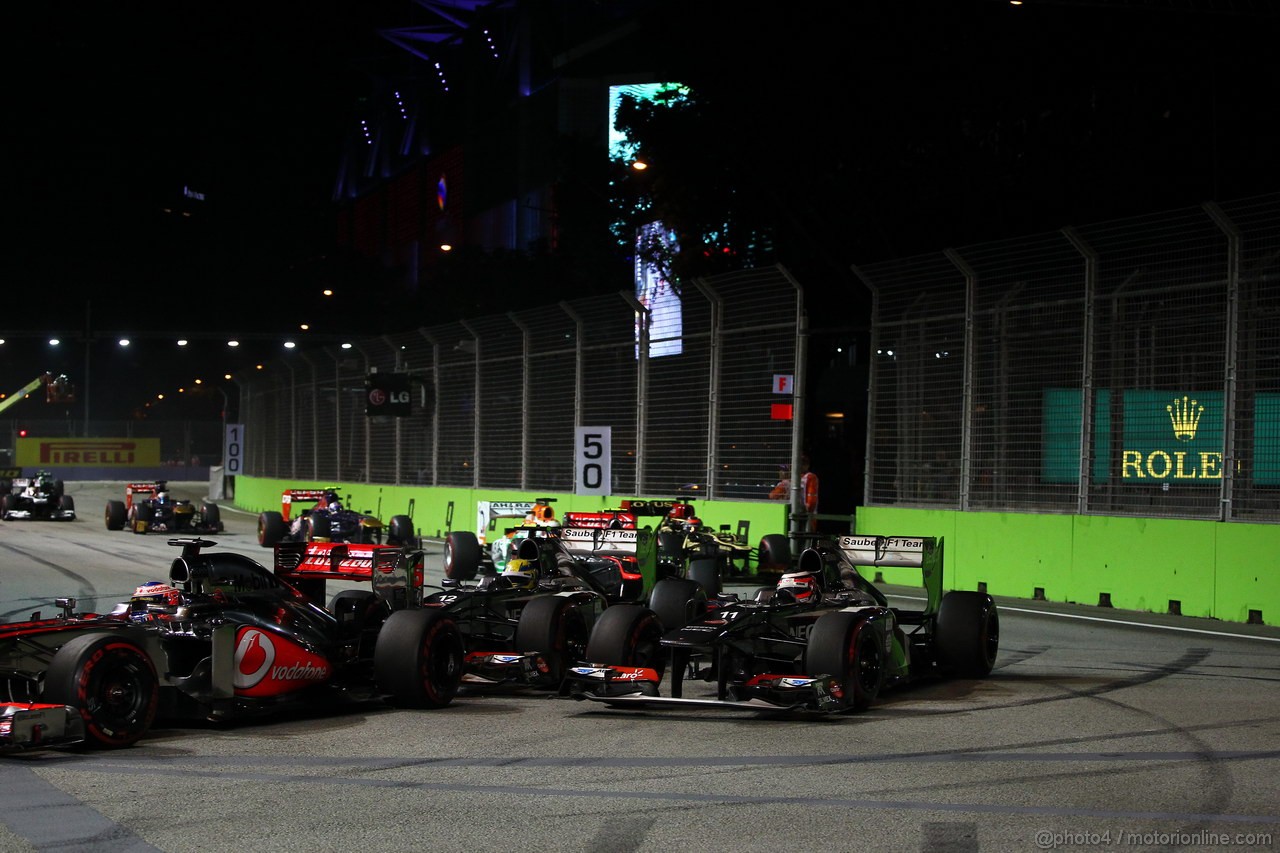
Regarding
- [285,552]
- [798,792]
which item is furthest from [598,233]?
[798,792]

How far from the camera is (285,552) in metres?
10.6

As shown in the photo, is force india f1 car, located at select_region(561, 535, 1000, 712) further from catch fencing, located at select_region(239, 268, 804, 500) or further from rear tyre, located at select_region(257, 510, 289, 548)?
rear tyre, located at select_region(257, 510, 289, 548)

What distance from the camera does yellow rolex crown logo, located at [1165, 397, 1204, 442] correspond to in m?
16.1

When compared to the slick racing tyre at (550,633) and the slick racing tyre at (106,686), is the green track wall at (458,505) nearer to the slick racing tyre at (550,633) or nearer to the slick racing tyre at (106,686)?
the slick racing tyre at (550,633)

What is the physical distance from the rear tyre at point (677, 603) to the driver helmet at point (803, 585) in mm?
1446

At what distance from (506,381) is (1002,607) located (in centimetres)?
1438

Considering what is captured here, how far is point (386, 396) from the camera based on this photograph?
31.7 m

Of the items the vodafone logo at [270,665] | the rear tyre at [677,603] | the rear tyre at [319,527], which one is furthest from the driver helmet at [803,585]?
the rear tyre at [319,527]

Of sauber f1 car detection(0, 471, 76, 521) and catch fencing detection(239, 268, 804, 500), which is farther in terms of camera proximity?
sauber f1 car detection(0, 471, 76, 521)

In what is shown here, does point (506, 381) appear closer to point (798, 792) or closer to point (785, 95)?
point (785, 95)

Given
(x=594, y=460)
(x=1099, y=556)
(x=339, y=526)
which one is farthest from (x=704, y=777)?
(x=339, y=526)

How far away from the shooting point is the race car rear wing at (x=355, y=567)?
1040 centimetres

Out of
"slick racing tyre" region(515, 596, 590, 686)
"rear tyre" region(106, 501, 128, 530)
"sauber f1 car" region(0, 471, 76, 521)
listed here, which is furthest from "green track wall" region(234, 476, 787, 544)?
"slick racing tyre" region(515, 596, 590, 686)

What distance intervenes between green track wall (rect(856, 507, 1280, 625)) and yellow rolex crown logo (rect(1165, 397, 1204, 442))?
987 mm
